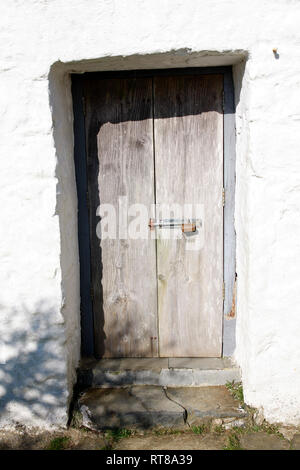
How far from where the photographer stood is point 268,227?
7.44ft

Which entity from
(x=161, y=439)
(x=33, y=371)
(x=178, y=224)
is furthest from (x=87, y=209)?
(x=161, y=439)

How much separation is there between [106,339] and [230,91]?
1.75 meters

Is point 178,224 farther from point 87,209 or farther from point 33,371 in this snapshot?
point 33,371

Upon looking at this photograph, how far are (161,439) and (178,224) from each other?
1253mm

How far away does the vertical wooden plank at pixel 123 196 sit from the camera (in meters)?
2.56

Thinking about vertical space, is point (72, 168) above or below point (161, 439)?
above

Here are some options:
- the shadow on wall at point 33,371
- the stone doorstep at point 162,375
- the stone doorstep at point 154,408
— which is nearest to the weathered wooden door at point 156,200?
the stone doorstep at point 162,375

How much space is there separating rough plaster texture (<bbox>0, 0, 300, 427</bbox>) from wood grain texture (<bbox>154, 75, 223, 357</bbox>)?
0.50 ft

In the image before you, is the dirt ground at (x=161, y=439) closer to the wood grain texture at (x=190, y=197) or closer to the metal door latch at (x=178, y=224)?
the wood grain texture at (x=190, y=197)

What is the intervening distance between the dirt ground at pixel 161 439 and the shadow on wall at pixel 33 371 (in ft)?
0.28

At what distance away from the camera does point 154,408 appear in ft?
8.08

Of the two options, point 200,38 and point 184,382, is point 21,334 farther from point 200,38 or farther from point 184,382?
point 200,38

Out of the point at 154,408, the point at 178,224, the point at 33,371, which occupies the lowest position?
the point at 154,408
